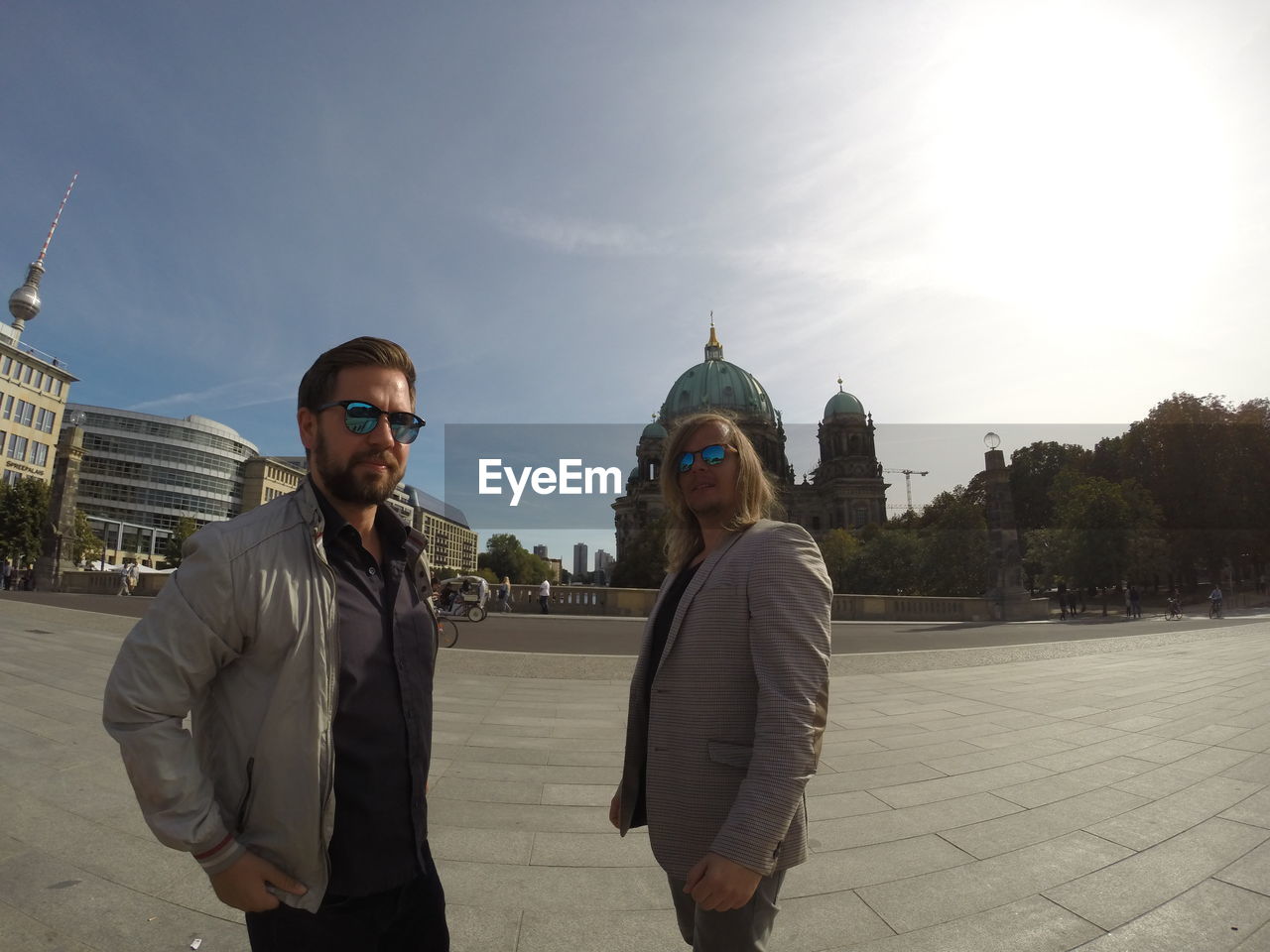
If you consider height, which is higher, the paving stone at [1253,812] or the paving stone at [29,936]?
the paving stone at [29,936]

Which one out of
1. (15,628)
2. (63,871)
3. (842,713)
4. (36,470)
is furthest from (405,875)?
(36,470)

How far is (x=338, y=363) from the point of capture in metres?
1.98

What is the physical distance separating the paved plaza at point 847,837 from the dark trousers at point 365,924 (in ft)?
2.86

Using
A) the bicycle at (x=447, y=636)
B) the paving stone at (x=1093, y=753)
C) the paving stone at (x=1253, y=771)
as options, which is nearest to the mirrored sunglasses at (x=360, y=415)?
the paving stone at (x=1093, y=753)

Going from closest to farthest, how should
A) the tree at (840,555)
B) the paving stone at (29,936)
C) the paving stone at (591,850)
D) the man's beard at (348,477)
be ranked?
the man's beard at (348,477) < the paving stone at (29,936) < the paving stone at (591,850) < the tree at (840,555)

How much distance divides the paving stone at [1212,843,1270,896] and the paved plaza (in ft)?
0.04

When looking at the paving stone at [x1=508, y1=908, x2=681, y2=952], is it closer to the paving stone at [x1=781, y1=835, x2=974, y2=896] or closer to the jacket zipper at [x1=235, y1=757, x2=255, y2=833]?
the paving stone at [x1=781, y1=835, x2=974, y2=896]

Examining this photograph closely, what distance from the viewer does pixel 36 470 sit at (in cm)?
5591

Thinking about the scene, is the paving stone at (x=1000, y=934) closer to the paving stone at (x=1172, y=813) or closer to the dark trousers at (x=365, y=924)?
the paving stone at (x=1172, y=813)

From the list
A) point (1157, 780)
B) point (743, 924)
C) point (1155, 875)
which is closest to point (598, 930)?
point (743, 924)

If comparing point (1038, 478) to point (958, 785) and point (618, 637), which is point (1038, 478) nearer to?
point (618, 637)

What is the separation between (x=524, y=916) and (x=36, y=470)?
243ft

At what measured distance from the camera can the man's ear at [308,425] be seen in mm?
1949

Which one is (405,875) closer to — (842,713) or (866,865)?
(866,865)
